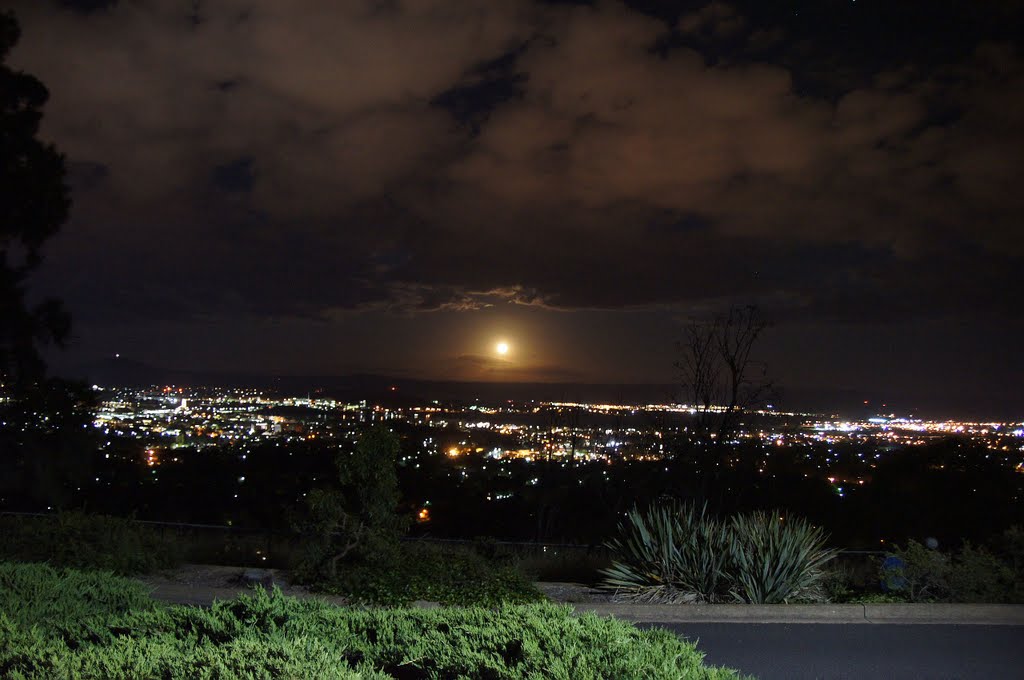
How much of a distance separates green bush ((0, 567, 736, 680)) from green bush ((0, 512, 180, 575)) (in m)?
3.21

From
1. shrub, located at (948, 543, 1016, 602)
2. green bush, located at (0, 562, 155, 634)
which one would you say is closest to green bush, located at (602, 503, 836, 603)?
shrub, located at (948, 543, 1016, 602)

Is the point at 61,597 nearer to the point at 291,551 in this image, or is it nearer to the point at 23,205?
the point at 291,551

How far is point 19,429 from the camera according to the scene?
652 inches

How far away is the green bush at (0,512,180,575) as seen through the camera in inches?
348

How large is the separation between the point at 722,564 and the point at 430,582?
3.04 metres

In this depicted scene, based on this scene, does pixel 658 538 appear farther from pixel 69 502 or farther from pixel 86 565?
pixel 69 502

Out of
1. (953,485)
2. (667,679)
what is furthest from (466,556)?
(953,485)

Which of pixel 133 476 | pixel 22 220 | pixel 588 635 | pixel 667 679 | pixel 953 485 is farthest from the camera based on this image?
pixel 133 476

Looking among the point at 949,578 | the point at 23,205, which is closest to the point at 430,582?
the point at 949,578

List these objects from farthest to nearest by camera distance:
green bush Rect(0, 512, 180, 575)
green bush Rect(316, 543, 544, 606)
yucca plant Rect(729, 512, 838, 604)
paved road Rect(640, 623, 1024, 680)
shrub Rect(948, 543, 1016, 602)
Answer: green bush Rect(0, 512, 180, 575) < shrub Rect(948, 543, 1016, 602) < yucca plant Rect(729, 512, 838, 604) < green bush Rect(316, 543, 544, 606) < paved road Rect(640, 623, 1024, 680)

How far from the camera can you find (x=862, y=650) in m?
7.45

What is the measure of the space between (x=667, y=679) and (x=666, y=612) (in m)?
3.91

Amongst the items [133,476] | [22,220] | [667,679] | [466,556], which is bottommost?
[133,476]

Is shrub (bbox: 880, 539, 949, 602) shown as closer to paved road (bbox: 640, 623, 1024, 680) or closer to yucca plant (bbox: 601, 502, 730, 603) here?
paved road (bbox: 640, 623, 1024, 680)
